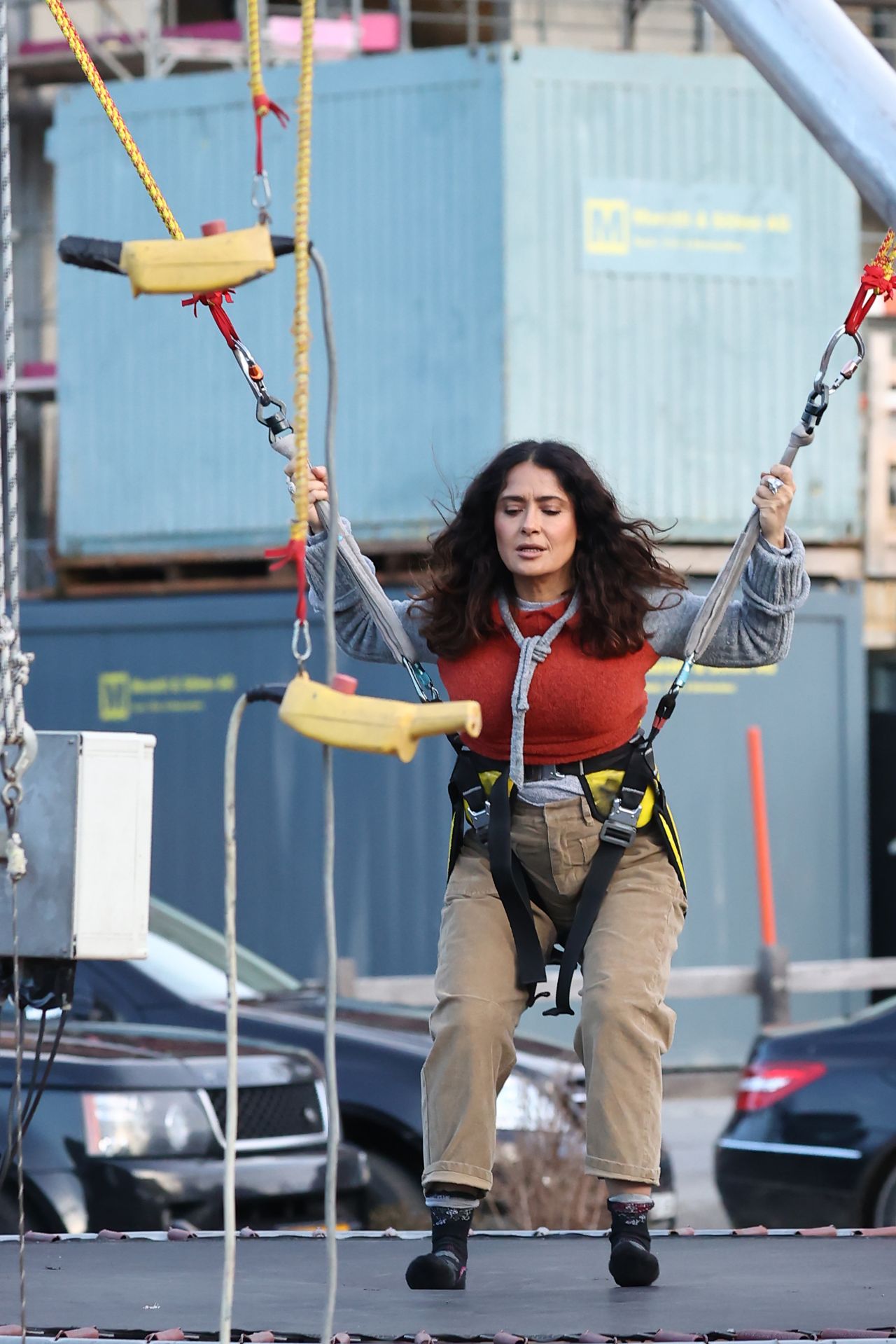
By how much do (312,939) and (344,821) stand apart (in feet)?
3.09

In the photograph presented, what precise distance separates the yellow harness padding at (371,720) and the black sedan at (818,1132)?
502 centimetres

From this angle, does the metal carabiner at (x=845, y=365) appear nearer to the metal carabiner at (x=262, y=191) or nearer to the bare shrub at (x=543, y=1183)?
the metal carabiner at (x=262, y=191)

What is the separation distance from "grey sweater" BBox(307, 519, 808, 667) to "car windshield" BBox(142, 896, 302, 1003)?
3193 mm

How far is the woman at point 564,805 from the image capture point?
412cm

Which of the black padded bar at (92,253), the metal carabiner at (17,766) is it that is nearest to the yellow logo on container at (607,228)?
the black padded bar at (92,253)

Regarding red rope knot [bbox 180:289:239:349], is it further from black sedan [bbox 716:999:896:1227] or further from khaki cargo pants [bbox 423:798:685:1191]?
black sedan [bbox 716:999:896:1227]

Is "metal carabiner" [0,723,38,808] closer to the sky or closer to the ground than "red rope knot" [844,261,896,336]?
closer to the ground

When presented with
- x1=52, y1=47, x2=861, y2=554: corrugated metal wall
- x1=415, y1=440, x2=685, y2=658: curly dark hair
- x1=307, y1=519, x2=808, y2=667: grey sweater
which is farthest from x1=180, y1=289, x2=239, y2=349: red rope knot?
x1=52, y1=47, x2=861, y2=554: corrugated metal wall

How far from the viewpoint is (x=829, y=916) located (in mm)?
16406

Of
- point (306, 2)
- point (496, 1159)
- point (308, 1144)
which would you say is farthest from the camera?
point (496, 1159)

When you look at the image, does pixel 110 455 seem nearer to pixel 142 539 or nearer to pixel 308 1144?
pixel 142 539

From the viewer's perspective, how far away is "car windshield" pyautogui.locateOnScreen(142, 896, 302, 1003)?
7.52 metres

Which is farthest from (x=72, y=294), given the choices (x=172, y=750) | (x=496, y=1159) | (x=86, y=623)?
(x=496, y=1159)

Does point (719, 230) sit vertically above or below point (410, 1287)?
above
